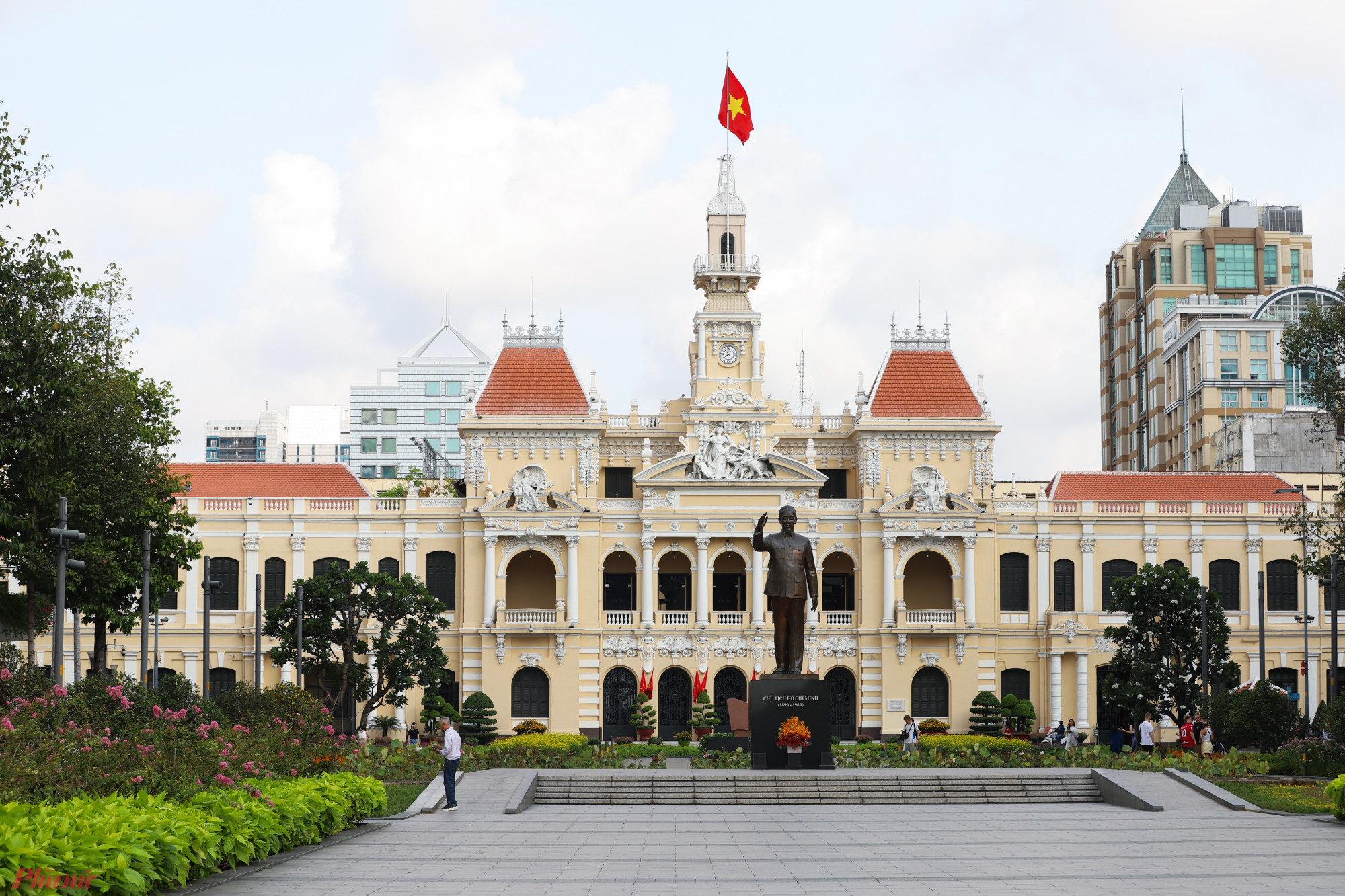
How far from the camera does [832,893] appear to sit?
57.8 ft

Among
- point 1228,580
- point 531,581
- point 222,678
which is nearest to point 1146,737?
point 1228,580

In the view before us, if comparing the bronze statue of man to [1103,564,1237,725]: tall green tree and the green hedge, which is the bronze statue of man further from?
[1103,564,1237,725]: tall green tree

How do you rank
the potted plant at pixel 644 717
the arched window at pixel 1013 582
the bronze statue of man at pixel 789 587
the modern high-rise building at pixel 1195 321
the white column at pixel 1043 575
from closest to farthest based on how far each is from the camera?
the bronze statue of man at pixel 789 587 → the potted plant at pixel 644 717 → the white column at pixel 1043 575 → the arched window at pixel 1013 582 → the modern high-rise building at pixel 1195 321

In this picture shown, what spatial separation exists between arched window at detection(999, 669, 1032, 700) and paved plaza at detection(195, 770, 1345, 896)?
113 ft

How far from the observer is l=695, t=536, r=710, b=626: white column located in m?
63.0

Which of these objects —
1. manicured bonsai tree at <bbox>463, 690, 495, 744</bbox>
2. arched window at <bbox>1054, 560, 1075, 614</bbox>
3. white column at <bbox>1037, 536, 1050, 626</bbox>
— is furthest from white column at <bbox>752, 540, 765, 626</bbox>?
arched window at <bbox>1054, 560, 1075, 614</bbox>

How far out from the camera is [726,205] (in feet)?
226

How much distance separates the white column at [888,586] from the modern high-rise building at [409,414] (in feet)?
240

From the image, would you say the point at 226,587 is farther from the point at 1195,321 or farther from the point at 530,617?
the point at 1195,321

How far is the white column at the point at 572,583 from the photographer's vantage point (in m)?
63.3

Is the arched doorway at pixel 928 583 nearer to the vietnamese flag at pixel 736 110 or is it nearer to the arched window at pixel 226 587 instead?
the vietnamese flag at pixel 736 110

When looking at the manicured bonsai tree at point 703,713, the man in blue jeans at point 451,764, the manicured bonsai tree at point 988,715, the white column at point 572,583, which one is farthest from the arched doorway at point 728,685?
the man in blue jeans at point 451,764

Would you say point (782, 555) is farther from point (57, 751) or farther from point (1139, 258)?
point (1139, 258)

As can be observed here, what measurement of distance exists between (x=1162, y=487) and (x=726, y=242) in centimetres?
2176
